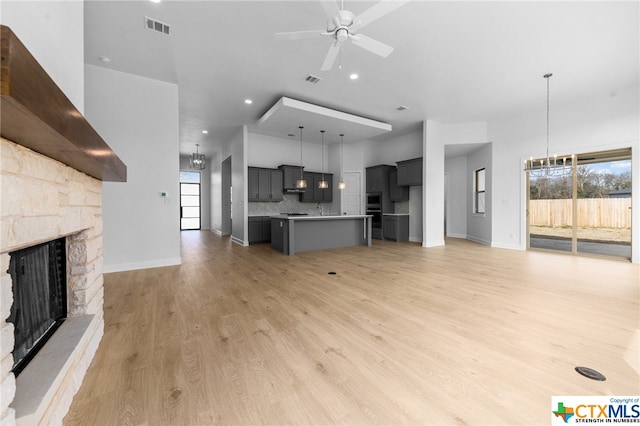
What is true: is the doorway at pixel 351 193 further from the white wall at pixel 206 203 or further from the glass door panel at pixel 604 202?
the white wall at pixel 206 203

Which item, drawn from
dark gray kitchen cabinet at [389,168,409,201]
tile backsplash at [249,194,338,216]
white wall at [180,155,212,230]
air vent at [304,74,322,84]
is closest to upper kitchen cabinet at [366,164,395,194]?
dark gray kitchen cabinet at [389,168,409,201]

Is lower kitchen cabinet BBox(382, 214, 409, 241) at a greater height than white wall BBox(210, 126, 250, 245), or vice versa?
white wall BBox(210, 126, 250, 245)

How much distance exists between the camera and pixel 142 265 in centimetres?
432

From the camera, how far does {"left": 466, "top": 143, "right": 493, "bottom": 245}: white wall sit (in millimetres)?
6914

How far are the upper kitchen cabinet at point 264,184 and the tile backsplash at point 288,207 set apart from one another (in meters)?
0.41

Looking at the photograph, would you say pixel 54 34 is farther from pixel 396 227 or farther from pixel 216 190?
pixel 216 190

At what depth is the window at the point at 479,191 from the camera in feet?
24.9

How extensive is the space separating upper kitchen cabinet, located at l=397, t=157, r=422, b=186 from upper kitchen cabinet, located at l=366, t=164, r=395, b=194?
0.47m

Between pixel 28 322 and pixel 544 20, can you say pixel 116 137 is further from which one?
pixel 544 20

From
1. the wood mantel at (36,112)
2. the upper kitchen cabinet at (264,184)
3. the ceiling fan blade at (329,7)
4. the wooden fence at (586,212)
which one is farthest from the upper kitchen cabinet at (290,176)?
the wood mantel at (36,112)

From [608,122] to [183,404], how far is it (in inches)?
319

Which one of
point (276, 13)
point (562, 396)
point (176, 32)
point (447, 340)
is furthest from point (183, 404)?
point (176, 32)

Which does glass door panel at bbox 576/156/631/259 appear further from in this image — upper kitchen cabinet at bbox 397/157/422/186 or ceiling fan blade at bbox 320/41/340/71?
ceiling fan blade at bbox 320/41/340/71

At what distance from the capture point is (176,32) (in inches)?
129
